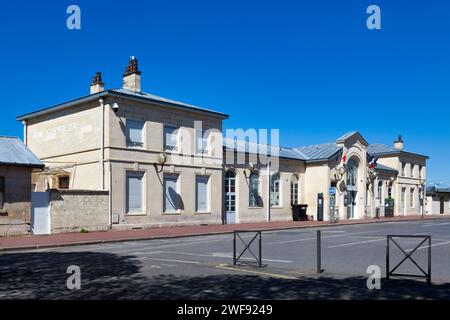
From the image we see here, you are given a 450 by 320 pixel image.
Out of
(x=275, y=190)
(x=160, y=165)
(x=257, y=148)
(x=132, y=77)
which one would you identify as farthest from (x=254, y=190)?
(x=132, y=77)

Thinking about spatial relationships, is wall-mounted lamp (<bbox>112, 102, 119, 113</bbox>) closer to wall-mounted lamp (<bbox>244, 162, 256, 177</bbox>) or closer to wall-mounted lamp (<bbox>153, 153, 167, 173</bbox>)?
wall-mounted lamp (<bbox>153, 153, 167, 173</bbox>)

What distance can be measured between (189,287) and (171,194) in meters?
18.5

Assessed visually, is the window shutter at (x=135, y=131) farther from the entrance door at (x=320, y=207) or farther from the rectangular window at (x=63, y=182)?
the entrance door at (x=320, y=207)

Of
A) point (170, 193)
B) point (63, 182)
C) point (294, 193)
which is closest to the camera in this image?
point (63, 182)

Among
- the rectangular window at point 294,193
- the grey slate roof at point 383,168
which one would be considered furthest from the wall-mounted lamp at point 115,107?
the grey slate roof at point 383,168

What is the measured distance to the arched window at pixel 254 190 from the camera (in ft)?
105

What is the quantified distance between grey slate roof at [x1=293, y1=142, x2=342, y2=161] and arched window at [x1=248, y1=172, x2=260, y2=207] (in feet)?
20.7

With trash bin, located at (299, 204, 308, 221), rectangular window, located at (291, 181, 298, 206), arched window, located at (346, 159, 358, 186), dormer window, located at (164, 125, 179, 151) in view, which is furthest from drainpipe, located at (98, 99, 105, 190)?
arched window, located at (346, 159, 358, 186)

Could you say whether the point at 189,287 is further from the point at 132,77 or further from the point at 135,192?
the point at 132,77

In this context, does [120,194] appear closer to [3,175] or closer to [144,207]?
[144,207]

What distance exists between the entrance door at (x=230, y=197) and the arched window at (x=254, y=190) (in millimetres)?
1469

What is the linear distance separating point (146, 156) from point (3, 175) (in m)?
7.32

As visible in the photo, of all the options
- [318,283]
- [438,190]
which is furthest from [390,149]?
[318,283]

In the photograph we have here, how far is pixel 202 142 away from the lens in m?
28.3
